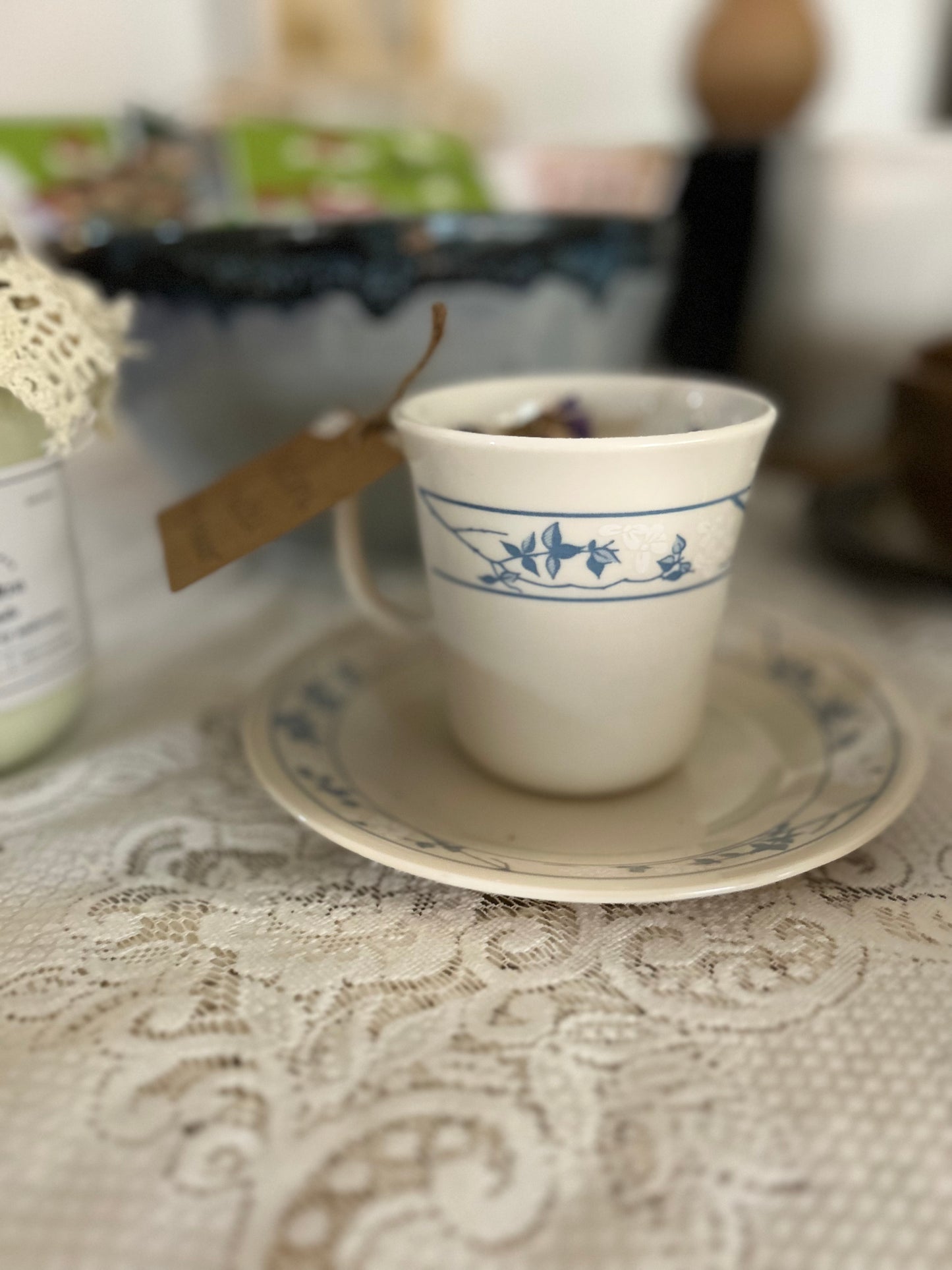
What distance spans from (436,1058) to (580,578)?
0.52 ft

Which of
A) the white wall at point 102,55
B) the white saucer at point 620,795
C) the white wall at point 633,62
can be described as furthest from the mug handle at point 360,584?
the white wall at point 633,62

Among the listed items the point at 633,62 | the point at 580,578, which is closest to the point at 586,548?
the point at 580,578

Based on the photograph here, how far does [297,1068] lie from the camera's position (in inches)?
9.4

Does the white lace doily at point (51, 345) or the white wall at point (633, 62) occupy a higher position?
the white wall at point (633, 62)

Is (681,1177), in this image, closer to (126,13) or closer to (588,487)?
(588,487)

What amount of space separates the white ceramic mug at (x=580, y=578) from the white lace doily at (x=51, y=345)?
0.11 m

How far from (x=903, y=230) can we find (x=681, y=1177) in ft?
2.32

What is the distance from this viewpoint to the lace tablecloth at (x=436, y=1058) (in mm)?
200

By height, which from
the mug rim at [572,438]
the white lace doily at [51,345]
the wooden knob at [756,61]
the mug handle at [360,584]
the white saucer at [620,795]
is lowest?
the white saucer at [620,795]

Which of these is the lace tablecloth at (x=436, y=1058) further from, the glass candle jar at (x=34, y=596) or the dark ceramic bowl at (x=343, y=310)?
the dark ceramic bowl at (x=343, y=310)

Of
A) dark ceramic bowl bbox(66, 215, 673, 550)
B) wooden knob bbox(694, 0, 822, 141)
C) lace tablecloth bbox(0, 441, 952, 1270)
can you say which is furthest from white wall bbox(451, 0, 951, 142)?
lace tablecloth bbox(0, 441, 952, 1270)

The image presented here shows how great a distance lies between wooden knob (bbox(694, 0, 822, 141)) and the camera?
82 cm

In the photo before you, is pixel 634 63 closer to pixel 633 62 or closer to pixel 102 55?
pixel 633 62

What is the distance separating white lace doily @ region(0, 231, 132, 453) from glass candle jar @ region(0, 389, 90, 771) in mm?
11
